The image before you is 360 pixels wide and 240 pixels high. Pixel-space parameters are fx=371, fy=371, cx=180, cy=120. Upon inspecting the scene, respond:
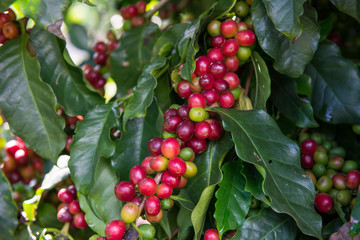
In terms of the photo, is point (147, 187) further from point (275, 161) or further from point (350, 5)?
point (350, 5)

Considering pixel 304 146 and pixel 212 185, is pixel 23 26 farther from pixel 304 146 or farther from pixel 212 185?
pixel 304 146

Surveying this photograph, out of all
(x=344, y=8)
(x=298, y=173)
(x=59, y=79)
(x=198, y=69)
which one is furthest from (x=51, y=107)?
(x=344, y=8)

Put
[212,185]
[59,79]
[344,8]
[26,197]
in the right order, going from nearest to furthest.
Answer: [212,185] → [344,8] → [59,79] → [26,197]

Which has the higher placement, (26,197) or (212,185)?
(212,185)

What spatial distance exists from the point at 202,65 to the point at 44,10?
0.98ft

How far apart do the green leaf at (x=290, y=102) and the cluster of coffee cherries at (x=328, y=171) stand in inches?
2.6

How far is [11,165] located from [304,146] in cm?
79

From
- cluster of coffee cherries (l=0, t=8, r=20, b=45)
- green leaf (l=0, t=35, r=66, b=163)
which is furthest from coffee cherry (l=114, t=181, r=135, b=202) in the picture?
cluster of coffee cherries (l=0, t=8, r=20, b=45)

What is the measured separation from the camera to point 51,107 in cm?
77

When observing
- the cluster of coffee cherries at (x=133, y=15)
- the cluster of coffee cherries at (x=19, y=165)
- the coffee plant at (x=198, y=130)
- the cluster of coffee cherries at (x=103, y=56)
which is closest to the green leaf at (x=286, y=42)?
the coffee plant at (x=198, y=130)

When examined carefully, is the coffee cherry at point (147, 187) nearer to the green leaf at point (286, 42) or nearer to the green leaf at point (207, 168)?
the green leaf at point (207, 168)

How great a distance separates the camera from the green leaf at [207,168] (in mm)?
656

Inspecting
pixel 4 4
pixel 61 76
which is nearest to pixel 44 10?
pixel 4 4

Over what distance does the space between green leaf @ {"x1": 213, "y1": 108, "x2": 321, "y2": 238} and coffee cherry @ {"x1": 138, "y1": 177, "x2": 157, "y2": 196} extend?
15 centimetres
